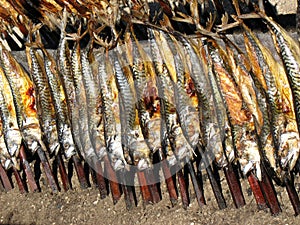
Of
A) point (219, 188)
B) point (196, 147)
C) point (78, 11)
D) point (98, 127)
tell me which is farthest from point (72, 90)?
point (219, 188)

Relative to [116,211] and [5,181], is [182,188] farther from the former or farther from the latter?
[5,181]

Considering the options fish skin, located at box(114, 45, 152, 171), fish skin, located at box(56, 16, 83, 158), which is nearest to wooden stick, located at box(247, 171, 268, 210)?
fish skin, located at box(114, 45, 152, 171)

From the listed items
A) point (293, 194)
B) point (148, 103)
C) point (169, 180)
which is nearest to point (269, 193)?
→ point (293, 194)

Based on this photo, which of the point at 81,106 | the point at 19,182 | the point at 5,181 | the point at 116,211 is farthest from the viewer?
the point at 5,181

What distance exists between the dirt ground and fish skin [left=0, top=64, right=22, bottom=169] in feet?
2.22

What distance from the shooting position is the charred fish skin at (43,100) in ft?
20.2

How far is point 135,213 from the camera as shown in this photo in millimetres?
Result: 6098

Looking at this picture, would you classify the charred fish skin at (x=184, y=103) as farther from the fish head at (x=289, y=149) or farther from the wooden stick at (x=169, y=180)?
the fish head at (x=289, y=149)

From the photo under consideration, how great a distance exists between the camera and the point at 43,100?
615cm

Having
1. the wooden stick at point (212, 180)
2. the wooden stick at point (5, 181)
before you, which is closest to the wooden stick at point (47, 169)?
the wooden stick at point (5, 181)

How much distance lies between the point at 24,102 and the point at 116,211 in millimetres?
1604

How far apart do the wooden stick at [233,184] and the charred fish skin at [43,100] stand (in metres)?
1.90

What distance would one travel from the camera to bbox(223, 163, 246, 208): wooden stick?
554 cm

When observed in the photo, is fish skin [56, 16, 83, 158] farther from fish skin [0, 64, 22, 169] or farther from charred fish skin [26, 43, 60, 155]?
fish skin [0, 64, 22, 169]
